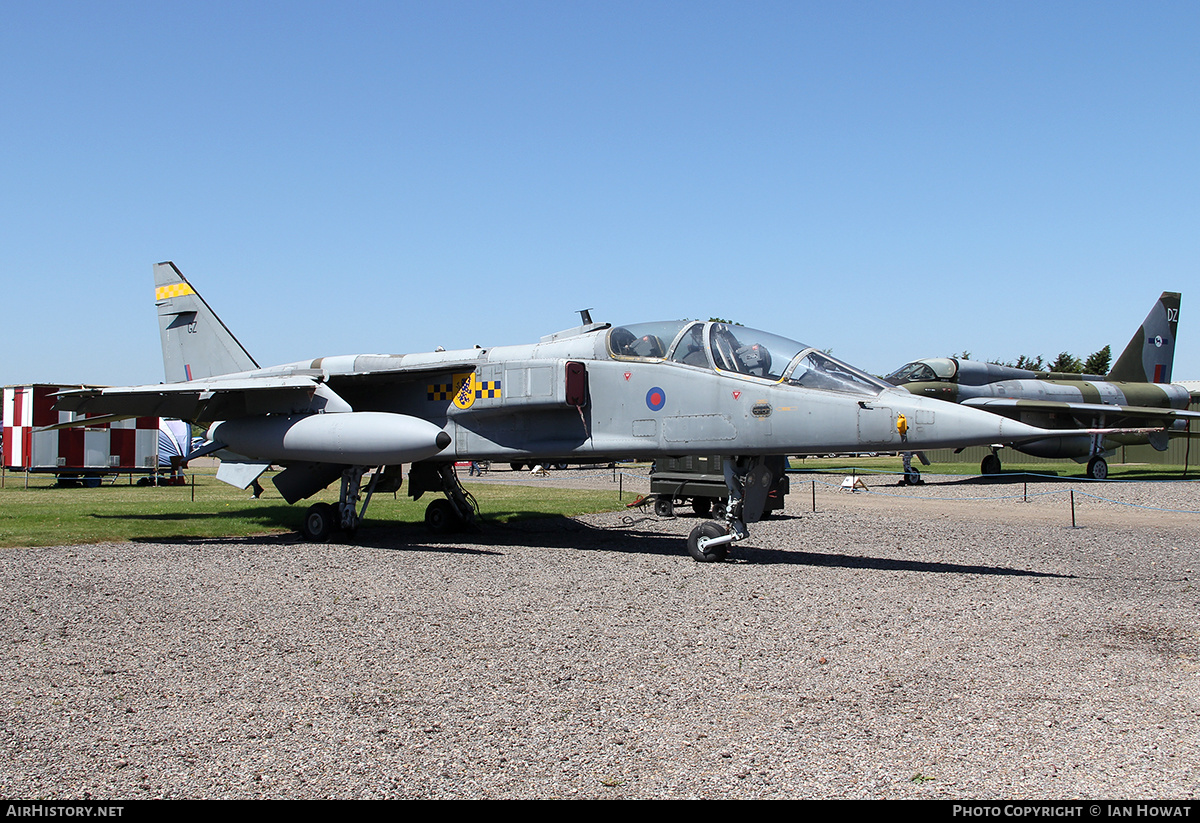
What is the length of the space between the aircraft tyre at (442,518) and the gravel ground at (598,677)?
407 cm

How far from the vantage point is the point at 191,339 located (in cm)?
1652

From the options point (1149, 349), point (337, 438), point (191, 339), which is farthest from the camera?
point (1149, 349)

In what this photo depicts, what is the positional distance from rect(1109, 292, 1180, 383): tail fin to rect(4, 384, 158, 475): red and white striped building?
1375 inches

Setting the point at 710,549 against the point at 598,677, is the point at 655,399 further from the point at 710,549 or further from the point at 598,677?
the point at 598,677

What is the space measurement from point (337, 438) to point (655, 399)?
4508 millimetres

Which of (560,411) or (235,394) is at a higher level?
(235,394)

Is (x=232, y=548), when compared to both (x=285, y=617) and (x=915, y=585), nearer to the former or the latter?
(x=285, y=617)

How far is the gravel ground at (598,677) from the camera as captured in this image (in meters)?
3.76

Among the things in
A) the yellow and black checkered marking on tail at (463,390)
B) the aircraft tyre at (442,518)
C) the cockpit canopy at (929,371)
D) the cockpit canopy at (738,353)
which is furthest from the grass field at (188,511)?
the cockpit canopy at (929,371)

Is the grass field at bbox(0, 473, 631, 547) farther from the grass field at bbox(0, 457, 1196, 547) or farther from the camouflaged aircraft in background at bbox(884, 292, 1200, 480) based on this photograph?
the camouflaged aircraft in background at bbox(884, 292, 1200, 480)

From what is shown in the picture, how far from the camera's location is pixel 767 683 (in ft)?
17.2

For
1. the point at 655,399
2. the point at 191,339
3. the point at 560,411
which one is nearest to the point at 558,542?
the point at 560,411

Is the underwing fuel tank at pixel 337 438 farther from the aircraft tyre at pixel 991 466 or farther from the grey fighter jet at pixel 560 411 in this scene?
the aircraft tyre at pixel 991 466

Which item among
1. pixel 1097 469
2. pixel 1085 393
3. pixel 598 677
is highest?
pixel 1085 393
